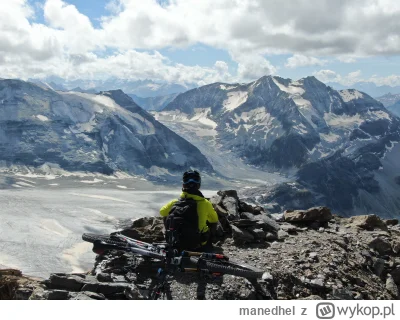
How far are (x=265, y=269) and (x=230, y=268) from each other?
263 centimetres

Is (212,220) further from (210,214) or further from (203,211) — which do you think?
(203,211)

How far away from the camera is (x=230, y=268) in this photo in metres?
15.1

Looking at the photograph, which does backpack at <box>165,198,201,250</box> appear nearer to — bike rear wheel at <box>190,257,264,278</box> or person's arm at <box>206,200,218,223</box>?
person's arm at <box>206,200,218,223</box>

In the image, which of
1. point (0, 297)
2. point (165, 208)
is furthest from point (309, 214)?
point (0, 297)

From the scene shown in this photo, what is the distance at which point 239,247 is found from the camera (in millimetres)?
A: 20531

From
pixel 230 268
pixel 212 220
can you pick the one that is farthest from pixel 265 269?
pixel 212 220

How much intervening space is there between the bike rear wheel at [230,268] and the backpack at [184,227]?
1303 millimetres

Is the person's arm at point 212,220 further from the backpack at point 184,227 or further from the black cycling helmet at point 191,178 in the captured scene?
the black cycling helmet at point 191,178

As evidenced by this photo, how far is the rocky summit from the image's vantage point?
1545 centimetres

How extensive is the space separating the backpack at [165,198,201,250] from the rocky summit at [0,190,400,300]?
1376 mm

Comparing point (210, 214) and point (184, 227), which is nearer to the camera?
point (184, 227)

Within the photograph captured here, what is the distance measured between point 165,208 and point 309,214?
12.1 m
